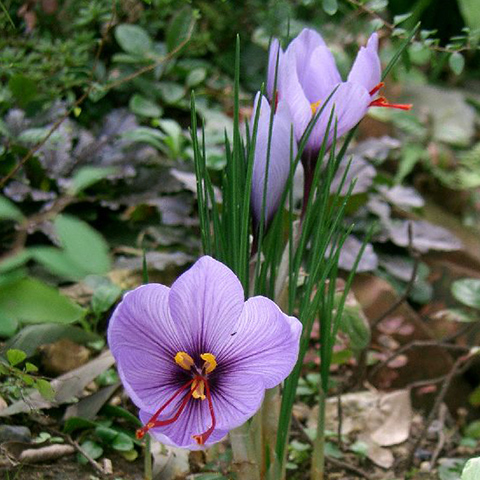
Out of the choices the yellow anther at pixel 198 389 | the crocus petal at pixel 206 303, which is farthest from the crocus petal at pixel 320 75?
the yellow anther at pixel 198 389

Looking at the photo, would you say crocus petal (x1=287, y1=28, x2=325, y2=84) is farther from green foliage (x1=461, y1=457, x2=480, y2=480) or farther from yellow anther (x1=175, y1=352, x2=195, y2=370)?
green foliage (x1=461, y1=457, x2=480, y2=480)

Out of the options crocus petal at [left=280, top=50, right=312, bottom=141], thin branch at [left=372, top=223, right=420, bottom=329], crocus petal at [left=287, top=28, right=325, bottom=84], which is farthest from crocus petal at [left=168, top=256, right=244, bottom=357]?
thin branch at [left=372, top=223, right=420, bottom=329]

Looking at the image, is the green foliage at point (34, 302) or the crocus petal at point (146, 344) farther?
the crocus petal at point (146, 344)

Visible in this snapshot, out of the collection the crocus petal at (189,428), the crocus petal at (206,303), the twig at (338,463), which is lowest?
the twig at (338,463)

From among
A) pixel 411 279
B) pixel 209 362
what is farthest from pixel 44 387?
pixel 411 279

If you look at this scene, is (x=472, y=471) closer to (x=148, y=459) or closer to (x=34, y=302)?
(x=148, y=459)

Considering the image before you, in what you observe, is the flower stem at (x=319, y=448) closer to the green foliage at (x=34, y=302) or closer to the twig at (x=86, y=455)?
the twig at (x=86, y=455)

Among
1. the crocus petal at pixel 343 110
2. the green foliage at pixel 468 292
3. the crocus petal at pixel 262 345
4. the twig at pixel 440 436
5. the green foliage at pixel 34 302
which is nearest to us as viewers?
the green foliage at pixel 34 302

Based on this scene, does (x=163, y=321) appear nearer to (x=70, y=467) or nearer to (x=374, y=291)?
Answer: (x=70, y=467)

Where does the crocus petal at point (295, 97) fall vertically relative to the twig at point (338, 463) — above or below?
above
